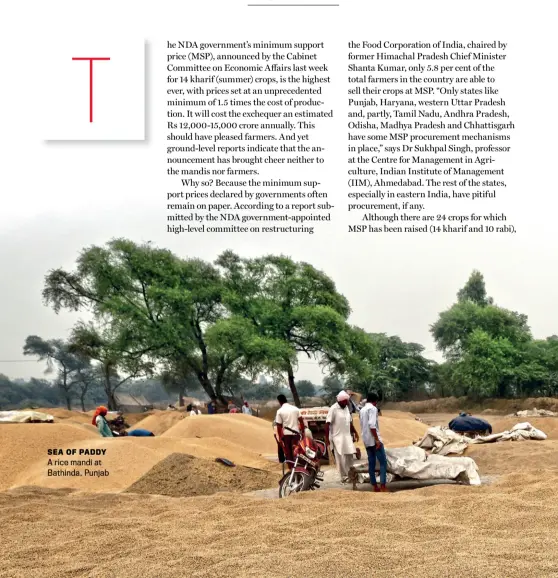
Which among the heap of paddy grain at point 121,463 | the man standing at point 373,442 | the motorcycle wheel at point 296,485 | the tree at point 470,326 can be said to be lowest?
the heap of paddy grain at point 121,463

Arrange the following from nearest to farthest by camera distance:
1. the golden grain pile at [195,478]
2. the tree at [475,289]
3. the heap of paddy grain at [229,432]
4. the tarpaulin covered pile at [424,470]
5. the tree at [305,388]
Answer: the tarpaulin covered pile at [424,470] → the golden grain pile at [195,478] → the heap of paddy grain at [229,432] → the tree at [475,289] → the tree at [305,388]

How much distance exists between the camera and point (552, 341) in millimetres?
39688

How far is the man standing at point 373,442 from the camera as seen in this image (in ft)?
24.8

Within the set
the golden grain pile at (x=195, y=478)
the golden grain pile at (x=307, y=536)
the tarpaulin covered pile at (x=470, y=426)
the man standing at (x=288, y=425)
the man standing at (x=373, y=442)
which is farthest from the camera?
the tarpaulin covered pile at (x=470, y=426)

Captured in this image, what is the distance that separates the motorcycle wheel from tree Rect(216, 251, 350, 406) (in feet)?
66.6

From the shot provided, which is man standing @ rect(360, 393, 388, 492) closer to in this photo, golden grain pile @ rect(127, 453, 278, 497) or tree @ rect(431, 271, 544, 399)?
golden grain pile @ rect(127, 453, 278, 497)

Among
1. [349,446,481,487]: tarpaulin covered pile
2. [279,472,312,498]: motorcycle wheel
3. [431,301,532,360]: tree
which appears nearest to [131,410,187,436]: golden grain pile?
[349,446,481,487]: tarpaulin covered pile

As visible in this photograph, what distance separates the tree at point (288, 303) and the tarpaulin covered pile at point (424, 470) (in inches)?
774

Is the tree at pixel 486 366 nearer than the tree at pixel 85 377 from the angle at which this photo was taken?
Yes

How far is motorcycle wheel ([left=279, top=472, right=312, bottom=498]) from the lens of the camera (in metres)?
7.31

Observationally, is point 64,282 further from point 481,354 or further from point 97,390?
point 97,390

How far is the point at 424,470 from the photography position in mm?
7938

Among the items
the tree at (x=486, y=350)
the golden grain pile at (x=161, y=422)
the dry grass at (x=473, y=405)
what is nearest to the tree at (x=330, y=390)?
the dry grass at (x=473, y=405)

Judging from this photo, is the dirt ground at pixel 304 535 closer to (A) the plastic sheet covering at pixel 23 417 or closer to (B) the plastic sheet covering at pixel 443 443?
(B) the plastic sheet covering at pixel 443 443
